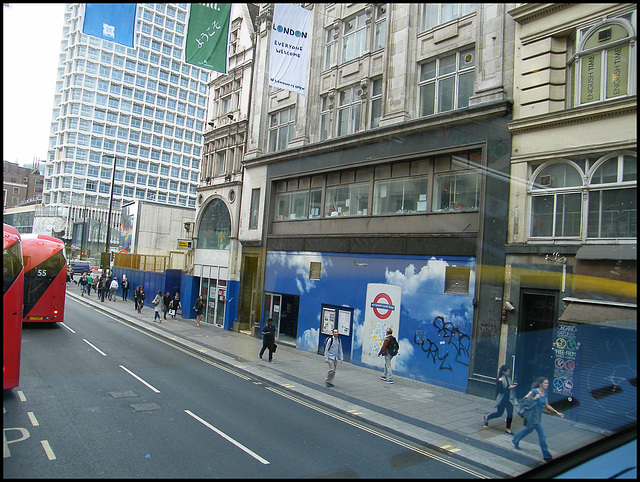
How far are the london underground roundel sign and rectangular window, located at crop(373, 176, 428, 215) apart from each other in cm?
321

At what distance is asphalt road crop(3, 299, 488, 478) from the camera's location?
Result: 22.2 ft

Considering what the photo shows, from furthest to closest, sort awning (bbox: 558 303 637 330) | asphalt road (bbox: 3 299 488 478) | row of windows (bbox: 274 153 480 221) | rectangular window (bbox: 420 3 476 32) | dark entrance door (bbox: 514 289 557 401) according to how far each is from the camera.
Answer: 1. rectangular window (bbox: 420 3 476 32)
2. row of windows (bbox: 274 153 480 221)
3. dark entrance door (bbox: 514 289 557 401)
4. awning (bbox: 558 303 637 330)
5. asphalt road (bbox: 3 299 488 478)

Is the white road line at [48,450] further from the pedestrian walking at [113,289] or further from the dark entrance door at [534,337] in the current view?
the pedestrian walking at [113,289]

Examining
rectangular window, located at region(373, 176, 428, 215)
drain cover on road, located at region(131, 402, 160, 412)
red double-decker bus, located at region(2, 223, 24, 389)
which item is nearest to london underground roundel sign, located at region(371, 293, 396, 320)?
rectangular window, located at region(373, 176, 428, 215)

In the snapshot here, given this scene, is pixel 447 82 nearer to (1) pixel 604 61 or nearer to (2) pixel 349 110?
(2) pixel 349 110

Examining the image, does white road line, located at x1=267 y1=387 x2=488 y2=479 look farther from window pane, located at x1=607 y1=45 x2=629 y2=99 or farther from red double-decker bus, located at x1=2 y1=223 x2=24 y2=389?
window pane, located at x1=607 y1=45 x2=629 y2=99

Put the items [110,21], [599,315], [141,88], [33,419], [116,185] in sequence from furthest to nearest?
1. [116,185]
2. [141,88]
3. [599,315]
4. [33,419]
5. [110,21]

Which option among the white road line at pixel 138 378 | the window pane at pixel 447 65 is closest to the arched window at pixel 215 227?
the white road line at pixel 138 378

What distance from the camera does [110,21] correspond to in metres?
6.49

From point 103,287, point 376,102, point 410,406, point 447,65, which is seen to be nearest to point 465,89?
point 447,65

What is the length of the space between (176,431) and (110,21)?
702 centimetres

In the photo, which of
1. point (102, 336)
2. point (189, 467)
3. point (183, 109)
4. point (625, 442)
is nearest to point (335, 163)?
point (102, 336)

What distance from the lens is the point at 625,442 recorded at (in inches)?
126

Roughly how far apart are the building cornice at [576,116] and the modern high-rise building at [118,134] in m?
59.3
